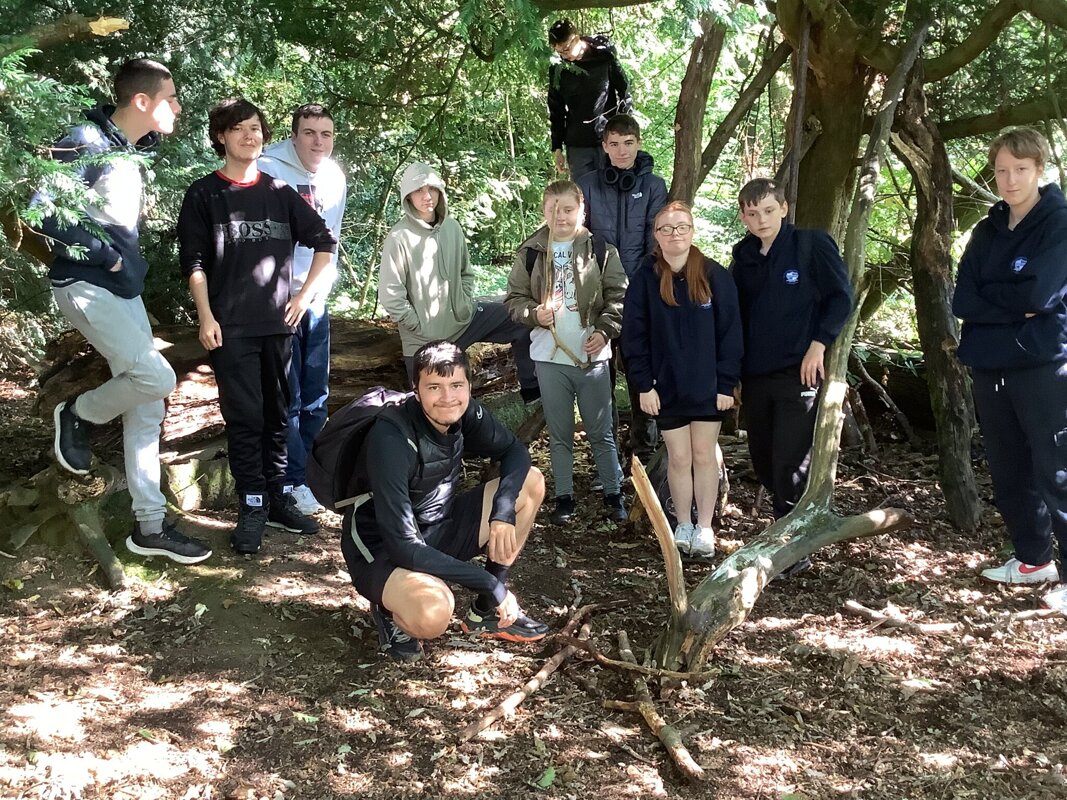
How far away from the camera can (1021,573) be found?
432 centimetres

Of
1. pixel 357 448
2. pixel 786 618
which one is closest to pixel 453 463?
pixel 357 448

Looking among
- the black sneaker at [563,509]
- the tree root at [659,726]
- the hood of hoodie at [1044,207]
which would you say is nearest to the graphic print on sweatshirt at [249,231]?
the black sneaker at [563,509]

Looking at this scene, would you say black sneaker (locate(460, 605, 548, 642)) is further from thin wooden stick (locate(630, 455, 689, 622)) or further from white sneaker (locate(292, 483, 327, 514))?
white sneaker (locate(292, 483, 327, 514))

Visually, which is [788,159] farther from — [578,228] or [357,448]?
[357,448]

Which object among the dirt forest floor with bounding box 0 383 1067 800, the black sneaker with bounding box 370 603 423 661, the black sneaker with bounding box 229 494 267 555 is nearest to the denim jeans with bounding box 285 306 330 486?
the black sneaker with bounding box 229 494 267 555

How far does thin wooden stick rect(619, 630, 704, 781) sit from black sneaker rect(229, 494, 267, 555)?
193 centimetres

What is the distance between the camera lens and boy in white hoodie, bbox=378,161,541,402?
484 cm

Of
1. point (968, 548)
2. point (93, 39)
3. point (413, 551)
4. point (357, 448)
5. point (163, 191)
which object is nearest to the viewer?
point (413, 551)

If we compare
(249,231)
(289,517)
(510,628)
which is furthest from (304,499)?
(510,628)

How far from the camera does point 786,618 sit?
13.3ft

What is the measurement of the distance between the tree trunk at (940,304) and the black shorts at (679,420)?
169 centimetres

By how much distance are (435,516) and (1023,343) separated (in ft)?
8.75

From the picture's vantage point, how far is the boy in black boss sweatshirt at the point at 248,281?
4184mm

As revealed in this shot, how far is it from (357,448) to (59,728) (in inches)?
55.7
